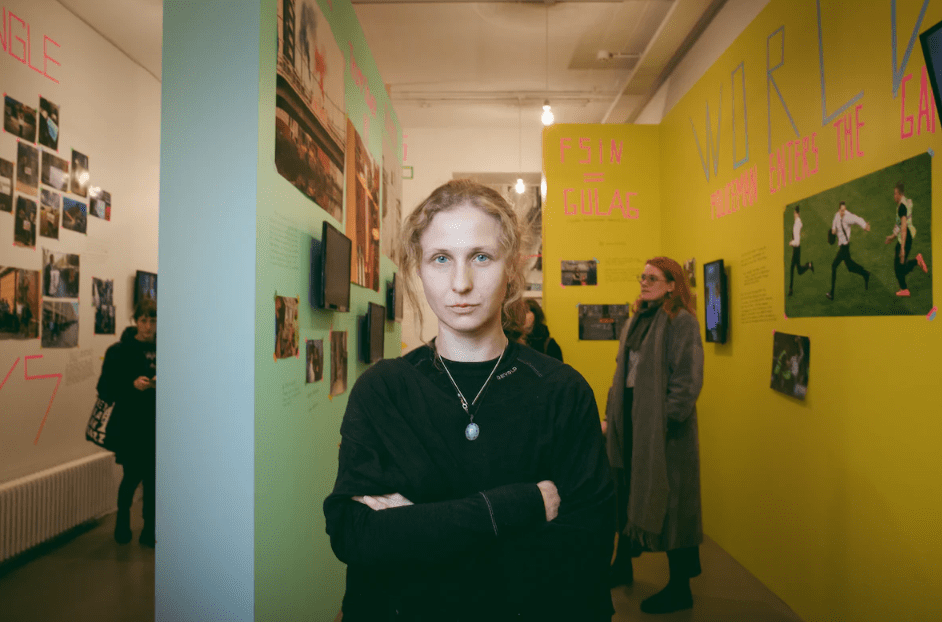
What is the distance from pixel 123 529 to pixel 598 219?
182 inches

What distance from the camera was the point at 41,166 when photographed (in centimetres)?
369

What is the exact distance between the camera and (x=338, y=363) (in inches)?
108

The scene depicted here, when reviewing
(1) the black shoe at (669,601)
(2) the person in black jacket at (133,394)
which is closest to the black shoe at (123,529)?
(2) the person in black jacket at (133,394)

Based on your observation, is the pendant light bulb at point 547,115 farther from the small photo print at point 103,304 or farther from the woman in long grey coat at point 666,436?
the small photo print at point 103,304

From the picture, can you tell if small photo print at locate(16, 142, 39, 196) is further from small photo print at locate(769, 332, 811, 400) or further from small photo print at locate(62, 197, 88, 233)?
small photo print at locate(769, 332, 811, 400)

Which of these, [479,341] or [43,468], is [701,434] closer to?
[479,341]

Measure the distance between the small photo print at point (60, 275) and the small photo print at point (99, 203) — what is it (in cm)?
40

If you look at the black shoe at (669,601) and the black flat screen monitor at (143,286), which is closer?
the black shoe at (669,601)

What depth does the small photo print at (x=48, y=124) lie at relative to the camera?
367cm

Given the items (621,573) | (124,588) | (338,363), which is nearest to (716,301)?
(621,573)

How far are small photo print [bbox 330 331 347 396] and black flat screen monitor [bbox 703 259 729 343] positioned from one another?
2.54m

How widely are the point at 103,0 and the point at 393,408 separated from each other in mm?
4442

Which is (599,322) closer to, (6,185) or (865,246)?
(865,246)

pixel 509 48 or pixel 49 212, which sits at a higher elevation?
pixel 509 48
